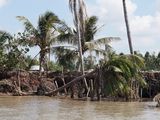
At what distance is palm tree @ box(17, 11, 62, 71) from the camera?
127 feet

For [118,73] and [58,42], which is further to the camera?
[58,42]

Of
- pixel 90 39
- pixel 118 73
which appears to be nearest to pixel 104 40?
pixel 90 39

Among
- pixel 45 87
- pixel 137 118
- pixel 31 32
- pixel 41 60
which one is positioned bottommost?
pixel 137 118

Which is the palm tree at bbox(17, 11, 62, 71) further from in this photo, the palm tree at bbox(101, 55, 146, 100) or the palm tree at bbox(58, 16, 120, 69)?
the palm tree at bbox(101, 55, 146, 100)

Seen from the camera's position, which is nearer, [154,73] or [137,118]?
[137,118]

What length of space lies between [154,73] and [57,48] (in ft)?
27.3

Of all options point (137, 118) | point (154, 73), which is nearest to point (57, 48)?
point (154, 73)

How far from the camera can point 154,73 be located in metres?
36.2

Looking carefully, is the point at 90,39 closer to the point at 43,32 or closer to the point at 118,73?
the point at 43,32

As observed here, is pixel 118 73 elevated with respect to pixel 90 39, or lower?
lower

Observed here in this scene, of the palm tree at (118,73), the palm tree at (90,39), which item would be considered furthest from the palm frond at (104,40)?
the palm tree at (118,73)

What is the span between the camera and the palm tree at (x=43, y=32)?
38.6m

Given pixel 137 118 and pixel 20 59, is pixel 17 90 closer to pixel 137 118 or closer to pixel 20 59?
pixel 20 59

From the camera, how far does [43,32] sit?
38812 millimetres
